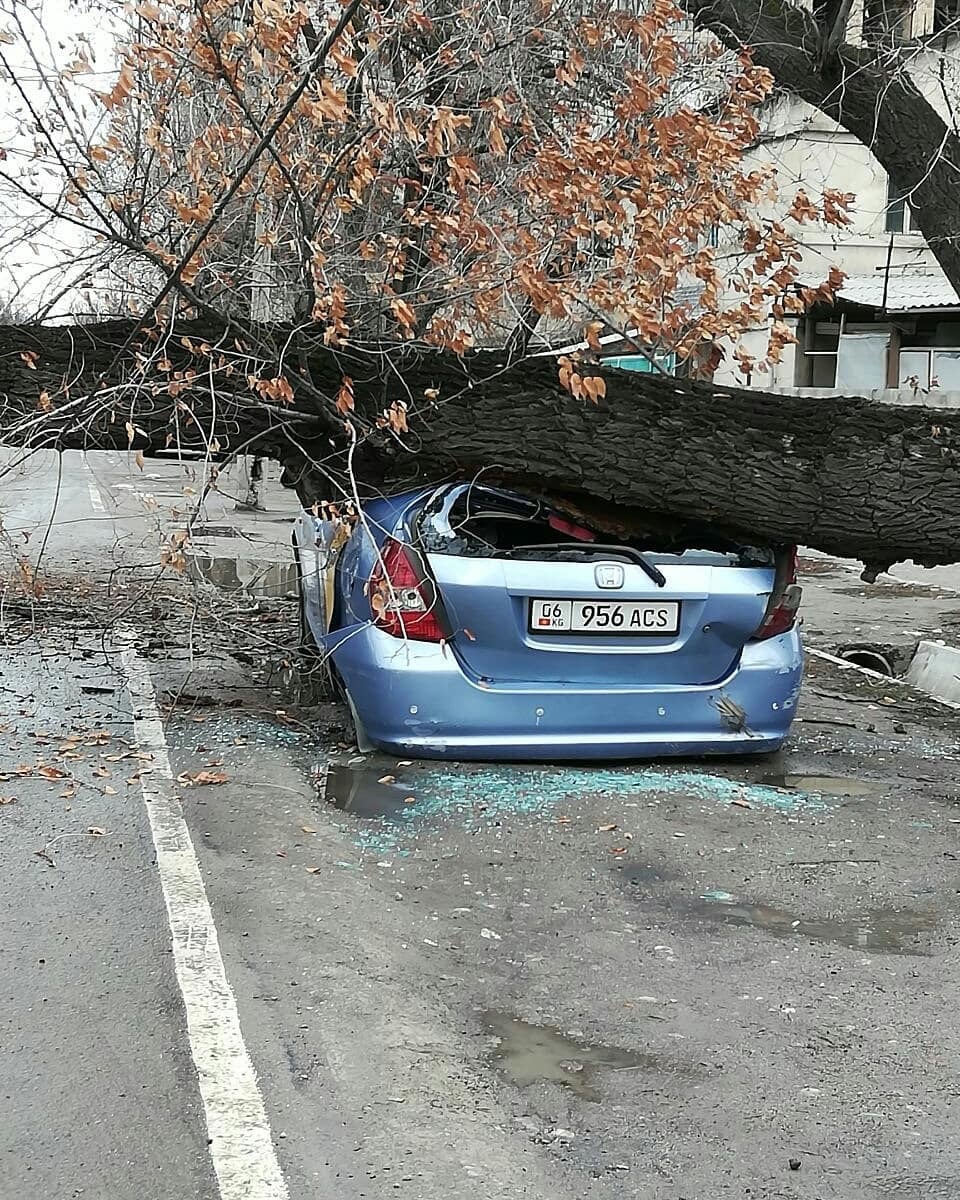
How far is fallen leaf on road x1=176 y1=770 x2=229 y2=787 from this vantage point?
620 centimetres

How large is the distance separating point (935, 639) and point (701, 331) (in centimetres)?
540

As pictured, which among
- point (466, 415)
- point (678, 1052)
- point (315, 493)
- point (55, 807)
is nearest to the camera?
point (678, 1052)

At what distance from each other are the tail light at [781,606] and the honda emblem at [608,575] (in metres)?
0.77

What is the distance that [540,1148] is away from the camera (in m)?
3.20

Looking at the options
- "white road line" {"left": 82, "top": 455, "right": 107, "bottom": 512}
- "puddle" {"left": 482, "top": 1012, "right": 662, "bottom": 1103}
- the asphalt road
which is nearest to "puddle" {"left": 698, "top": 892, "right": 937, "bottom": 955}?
the asphalt road

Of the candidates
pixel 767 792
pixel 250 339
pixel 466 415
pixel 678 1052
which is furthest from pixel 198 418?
pixel 678 1052

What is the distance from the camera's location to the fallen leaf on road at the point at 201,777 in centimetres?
620

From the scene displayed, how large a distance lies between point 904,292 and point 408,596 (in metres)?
29.5

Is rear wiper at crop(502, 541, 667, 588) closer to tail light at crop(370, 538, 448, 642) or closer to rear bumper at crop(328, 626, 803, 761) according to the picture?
tail light at crop(370, 538, 448, 642)

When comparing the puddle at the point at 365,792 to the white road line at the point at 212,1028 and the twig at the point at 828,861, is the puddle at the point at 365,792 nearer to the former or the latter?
the white road line at the point at 212,1028

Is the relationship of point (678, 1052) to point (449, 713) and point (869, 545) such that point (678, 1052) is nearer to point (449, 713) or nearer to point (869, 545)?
point (449, 713)

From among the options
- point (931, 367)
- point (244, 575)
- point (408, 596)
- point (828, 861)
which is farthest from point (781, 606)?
point (931, 367)

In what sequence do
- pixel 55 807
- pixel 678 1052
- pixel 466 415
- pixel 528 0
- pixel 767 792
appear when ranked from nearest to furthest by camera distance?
pixel 678 1052 → pixel 55 807 → pixel 767 792 → pixel 466 415 → pixel 528 0

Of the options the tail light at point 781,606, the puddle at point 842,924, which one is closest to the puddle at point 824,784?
the tail light at point 781,606
